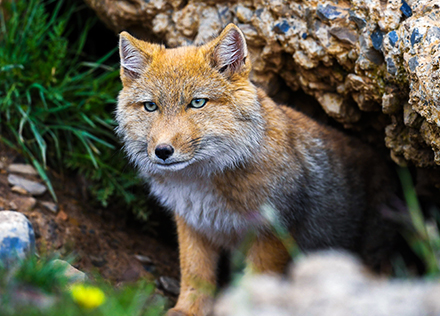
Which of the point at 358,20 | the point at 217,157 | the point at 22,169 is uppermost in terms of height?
the point at 358,20

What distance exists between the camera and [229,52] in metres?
4.08

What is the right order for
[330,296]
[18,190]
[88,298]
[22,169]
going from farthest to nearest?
[22,169] < [18,190] < [88,298] < [330,296]

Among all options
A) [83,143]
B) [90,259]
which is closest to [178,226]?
[90,259]

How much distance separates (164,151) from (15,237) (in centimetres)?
124

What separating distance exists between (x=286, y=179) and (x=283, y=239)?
531 mm

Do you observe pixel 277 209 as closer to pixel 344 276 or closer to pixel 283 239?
pixel 283 239

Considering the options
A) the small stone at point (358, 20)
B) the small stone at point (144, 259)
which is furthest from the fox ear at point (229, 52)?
the small stone at point (144, 259)

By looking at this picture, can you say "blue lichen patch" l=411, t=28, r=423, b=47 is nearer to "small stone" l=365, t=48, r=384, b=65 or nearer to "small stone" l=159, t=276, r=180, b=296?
"small stone" l=365, t=48, r=384, b=65

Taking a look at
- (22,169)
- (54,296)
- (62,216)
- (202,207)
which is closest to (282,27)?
(202,207)

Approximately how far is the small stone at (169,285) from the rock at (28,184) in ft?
5.31

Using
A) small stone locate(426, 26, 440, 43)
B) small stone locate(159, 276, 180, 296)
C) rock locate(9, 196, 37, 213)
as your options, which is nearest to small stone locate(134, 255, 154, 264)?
small stone locate(159, 276, 180, 296)

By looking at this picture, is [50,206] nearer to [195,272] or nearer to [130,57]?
[195,272]

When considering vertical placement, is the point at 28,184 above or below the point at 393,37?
below

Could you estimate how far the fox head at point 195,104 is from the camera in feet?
12.5
